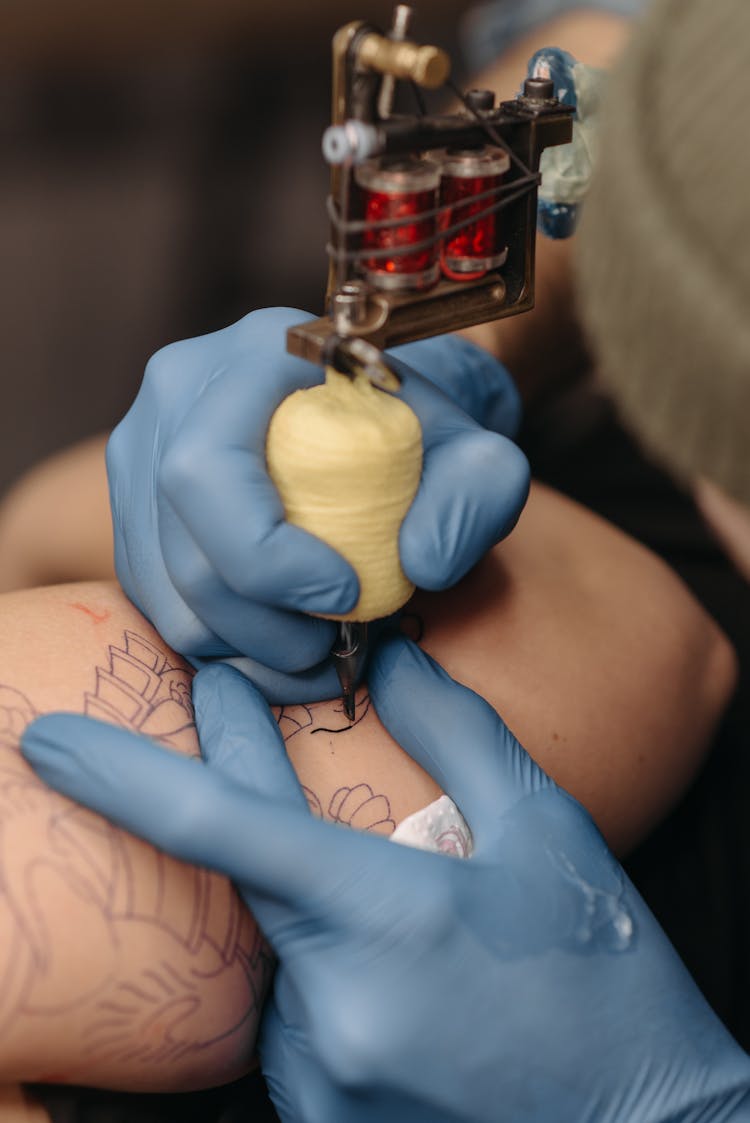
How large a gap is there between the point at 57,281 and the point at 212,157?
0.55m

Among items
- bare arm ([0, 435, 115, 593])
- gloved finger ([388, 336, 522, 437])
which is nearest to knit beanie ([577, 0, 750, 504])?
gloved finger ([388, 336, 522, 437])

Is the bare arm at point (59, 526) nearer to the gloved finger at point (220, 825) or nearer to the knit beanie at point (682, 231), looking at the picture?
the gloved finger at point (220, 825)

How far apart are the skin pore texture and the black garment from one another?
0.06 metres

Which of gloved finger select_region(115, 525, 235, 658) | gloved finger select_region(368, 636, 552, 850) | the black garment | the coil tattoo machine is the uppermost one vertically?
the coil tattoo machine

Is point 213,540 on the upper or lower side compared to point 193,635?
upper

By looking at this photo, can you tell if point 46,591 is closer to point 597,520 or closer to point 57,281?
point 597,520

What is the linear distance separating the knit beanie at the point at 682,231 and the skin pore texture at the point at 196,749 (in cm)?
45

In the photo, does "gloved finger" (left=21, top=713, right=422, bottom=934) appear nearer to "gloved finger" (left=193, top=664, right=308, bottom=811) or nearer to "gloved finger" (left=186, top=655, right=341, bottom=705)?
"gloved finger" (left=193, top=664, right=308, bottom=811)

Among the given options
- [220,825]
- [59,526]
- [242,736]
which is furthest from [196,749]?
[59,526]

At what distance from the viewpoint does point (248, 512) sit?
88 cm

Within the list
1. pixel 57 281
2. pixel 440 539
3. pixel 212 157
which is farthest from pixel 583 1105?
pixel 212 157

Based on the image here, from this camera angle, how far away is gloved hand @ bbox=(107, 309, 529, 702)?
0.89 meters

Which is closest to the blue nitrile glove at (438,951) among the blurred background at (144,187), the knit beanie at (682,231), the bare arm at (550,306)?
the knit beanie at (682,231)

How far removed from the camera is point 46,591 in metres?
1.11
